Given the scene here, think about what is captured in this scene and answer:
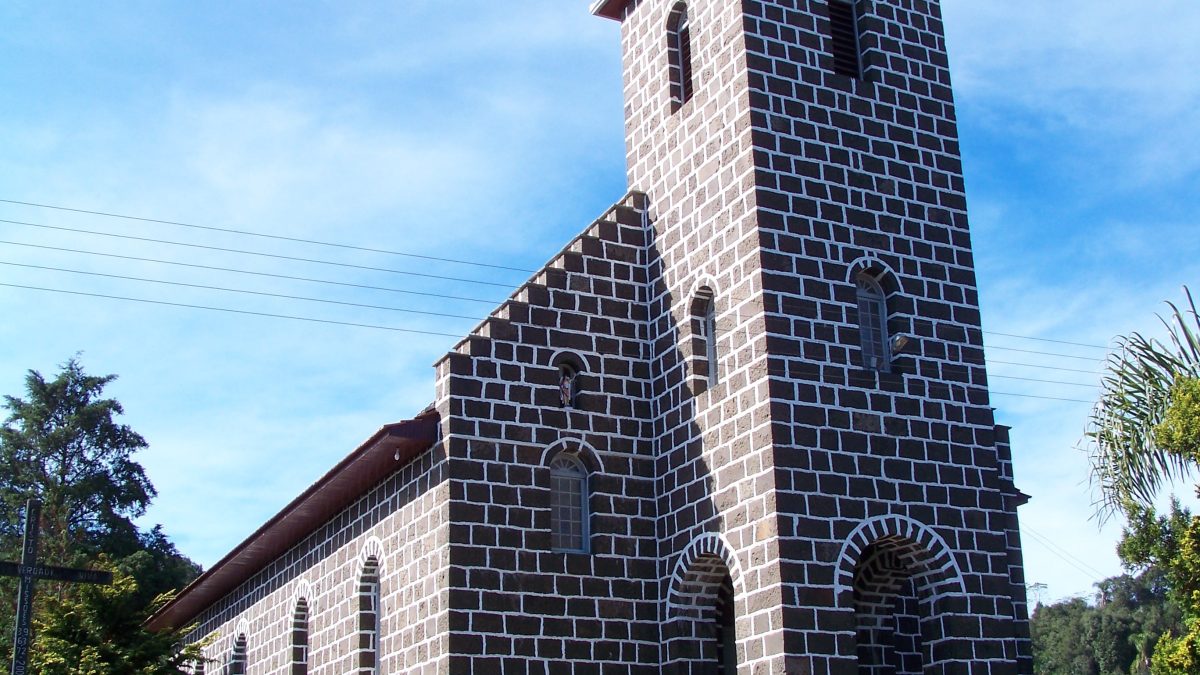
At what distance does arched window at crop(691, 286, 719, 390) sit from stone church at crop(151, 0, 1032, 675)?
0.04m

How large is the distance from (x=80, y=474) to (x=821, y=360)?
115 ft

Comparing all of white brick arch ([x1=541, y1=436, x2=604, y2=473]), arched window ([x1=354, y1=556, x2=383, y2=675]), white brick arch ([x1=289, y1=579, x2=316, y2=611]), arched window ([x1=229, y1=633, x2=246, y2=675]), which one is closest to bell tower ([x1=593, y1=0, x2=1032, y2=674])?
white brick arch ([x1=541, y1=436, x2=604, y2=473])

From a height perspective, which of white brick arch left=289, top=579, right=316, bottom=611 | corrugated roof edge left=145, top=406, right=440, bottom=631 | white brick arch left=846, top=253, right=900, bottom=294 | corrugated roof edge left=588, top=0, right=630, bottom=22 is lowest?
white brick arch left=289, top=579, right=316, bottom=611

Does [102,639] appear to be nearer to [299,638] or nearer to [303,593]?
[299,638]

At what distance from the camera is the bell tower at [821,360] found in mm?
16516

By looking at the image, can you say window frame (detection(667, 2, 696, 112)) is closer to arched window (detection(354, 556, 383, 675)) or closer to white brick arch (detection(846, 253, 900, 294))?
white brick arch (detection(846, 253, 900, 294))

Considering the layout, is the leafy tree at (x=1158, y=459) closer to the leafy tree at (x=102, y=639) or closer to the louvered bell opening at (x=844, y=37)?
the louvered bell opening at (x=844, y=37)

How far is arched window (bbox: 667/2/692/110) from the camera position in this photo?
66.8ft

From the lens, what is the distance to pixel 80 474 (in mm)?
45250

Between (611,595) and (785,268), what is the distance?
4982 millimetres

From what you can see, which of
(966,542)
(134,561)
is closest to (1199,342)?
(966,542)

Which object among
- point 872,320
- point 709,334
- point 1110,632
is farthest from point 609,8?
point 1110,632

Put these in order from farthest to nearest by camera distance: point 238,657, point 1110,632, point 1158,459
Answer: point 1110,632 → point 238,657 → point 1158,459

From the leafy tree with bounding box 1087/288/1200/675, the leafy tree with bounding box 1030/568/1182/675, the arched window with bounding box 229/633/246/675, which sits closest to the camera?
the leafy tree with bounding box 1087/288/1200/675
